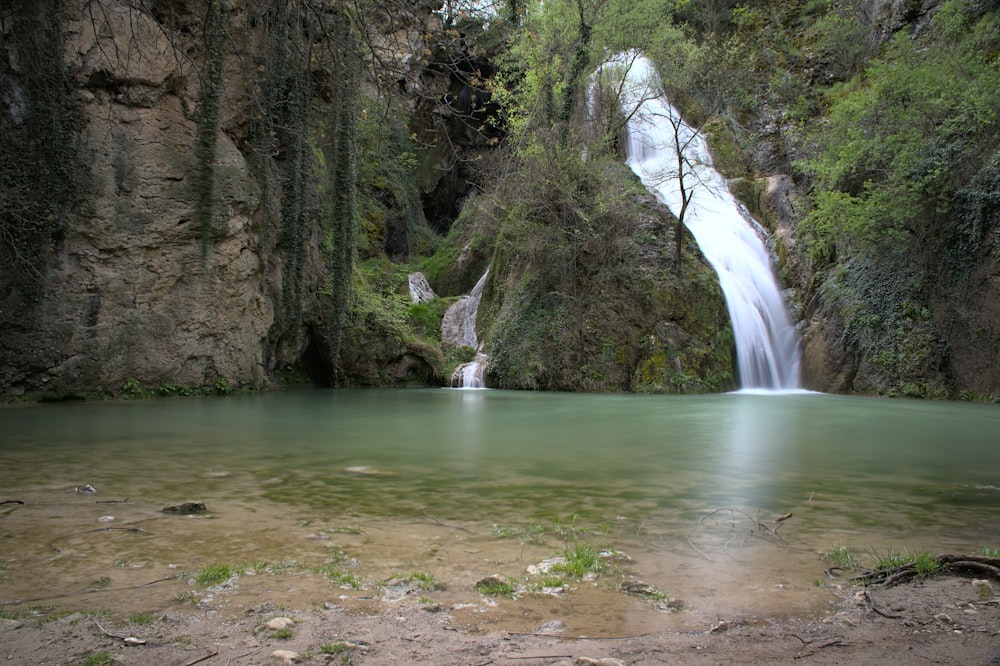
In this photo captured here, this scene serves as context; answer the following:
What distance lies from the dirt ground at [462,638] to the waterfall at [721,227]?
17.1 m

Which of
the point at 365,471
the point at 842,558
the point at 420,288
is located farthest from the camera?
the point at 420,288

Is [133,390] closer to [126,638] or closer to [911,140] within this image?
[126,638]

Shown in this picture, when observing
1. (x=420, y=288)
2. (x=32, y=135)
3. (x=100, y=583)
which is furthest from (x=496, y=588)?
(x=420, y=288)

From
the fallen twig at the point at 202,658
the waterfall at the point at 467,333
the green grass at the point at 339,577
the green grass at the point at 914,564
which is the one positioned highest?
the waterfall at the point at 467,333

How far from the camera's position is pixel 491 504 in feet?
15.3

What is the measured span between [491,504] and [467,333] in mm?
18021

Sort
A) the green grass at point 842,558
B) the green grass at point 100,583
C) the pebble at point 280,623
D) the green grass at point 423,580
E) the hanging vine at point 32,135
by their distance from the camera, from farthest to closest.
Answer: the hanging vine at point 32,135
the green grass at point 842,558
the green grass at point 423,580
the green grass at point 100,583
the pebble at point 280,623

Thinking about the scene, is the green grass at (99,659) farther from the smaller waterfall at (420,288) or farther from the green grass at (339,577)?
the smaller waterfall at (420,288)

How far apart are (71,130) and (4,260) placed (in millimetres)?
2886

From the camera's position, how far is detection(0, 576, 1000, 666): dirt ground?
2131 millimetres

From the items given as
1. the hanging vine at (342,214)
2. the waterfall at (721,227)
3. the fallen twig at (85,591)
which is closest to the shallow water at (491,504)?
the fallen twig at (85,591)

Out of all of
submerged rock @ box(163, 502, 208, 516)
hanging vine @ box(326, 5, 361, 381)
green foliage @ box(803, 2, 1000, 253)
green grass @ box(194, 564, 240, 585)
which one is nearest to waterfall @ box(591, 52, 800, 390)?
green foliage @ box(803, 2, 1000, 253)

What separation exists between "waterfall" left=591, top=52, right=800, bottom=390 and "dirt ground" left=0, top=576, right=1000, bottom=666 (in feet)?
56.2

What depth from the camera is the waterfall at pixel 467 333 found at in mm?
20203
